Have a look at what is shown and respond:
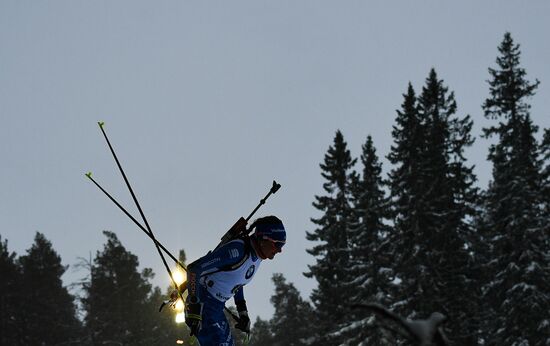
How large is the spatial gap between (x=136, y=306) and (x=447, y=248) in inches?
1064

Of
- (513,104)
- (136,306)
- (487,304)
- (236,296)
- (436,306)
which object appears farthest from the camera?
(136,306)

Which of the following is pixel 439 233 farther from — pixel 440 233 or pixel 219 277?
pixel 219 277

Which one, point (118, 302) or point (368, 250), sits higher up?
point (118, 302)

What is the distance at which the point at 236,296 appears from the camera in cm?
837

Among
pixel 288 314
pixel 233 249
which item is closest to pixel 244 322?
pixel 233 249

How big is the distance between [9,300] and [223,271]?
175ft

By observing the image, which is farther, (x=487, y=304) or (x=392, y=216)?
(x=487, y=304)

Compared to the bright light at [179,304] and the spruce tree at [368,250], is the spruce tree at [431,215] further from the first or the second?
the bright light at [179,304]

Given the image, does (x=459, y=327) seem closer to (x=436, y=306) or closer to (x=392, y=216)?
(x=436, y=306)

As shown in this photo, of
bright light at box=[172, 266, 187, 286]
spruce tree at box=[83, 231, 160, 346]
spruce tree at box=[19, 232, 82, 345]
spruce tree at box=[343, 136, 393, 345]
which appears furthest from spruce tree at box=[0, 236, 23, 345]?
bright light at box=[172, 266, 187, 286]

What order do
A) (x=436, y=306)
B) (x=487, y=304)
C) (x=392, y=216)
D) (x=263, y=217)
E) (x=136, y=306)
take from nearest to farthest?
(x=263, y=217)
(x=436, y=306)
(x=392, y=216)
(x=487, y=304)
(x=136, y=306)

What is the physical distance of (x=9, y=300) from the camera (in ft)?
184

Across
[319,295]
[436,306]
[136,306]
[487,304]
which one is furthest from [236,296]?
[136,306]

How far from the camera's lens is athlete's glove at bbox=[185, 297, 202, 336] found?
23.1 ft
